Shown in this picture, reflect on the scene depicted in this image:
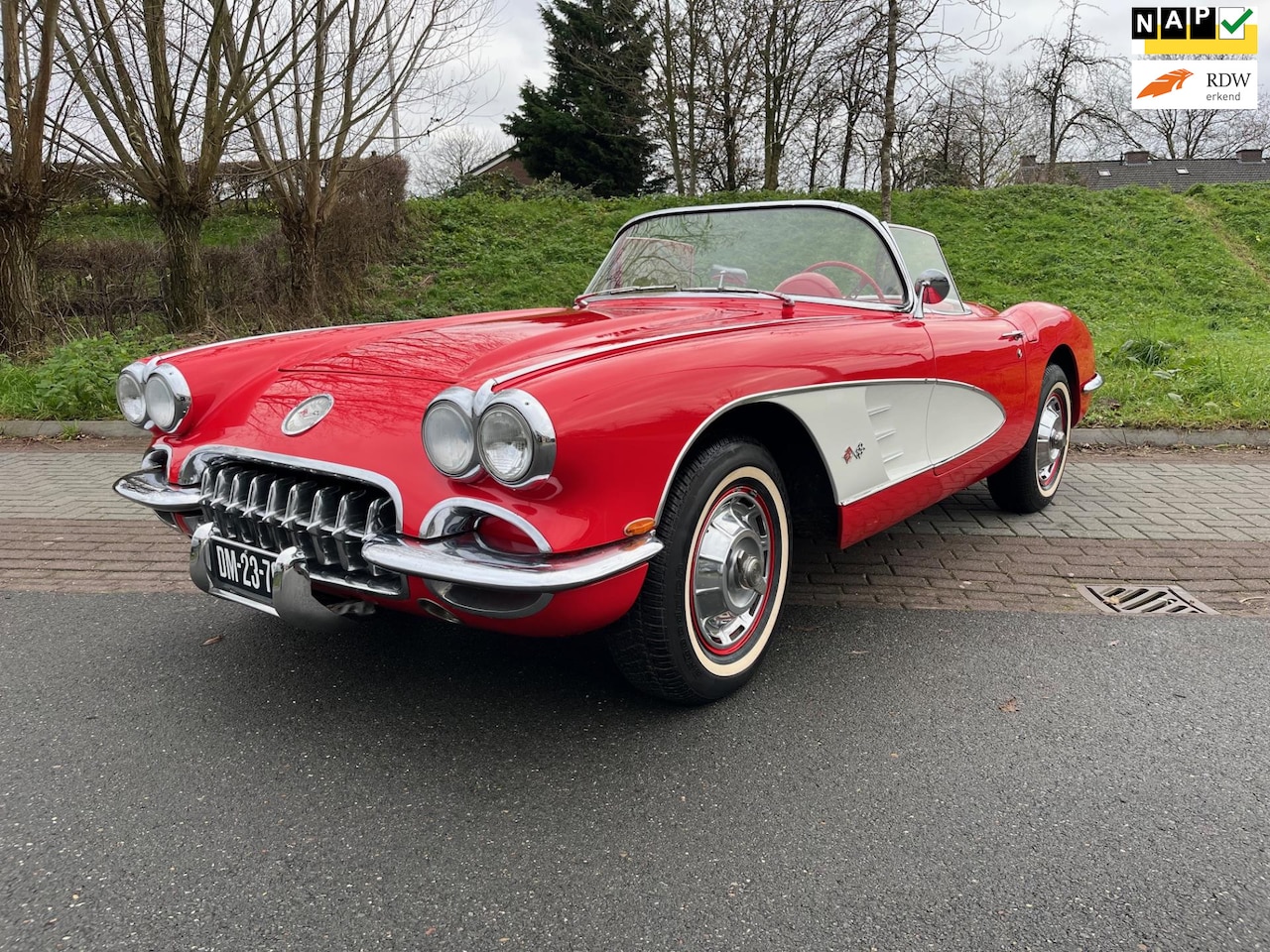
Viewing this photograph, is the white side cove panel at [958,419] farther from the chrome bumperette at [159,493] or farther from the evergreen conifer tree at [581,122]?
the evergreen conifer tree at [581,122]

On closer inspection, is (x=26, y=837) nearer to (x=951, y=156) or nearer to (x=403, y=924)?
(x=403, y=924)

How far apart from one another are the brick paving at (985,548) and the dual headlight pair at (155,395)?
955 millimetres

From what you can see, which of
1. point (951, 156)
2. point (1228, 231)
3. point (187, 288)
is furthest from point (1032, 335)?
point (951, 156)

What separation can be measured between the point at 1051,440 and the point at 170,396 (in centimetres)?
409

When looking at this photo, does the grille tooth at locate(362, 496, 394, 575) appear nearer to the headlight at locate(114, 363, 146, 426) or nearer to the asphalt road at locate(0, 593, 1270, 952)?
the asphalt road at locate(0, 593, 1270, 952)

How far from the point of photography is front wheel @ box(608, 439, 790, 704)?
2143 mm

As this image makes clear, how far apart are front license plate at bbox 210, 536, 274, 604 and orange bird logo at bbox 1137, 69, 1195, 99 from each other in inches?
838

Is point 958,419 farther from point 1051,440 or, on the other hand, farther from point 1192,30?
point 1192,30

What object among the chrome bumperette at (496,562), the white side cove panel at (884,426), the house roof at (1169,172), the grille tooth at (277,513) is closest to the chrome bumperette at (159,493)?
the grille tooth at (277,513)

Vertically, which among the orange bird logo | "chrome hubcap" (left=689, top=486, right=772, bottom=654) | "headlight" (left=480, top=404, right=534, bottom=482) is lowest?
"chrome hubcap" (left=689, top=486, right=772, bottom=654)

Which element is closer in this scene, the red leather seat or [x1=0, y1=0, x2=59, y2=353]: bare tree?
the red leather seat

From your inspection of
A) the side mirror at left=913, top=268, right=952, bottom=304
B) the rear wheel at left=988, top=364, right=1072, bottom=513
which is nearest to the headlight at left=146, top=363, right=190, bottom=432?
the side mirror at left=913, top=268, right=952, bottom=304

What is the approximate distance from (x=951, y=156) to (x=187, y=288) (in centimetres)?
2841

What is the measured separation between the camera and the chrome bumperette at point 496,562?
184cm
